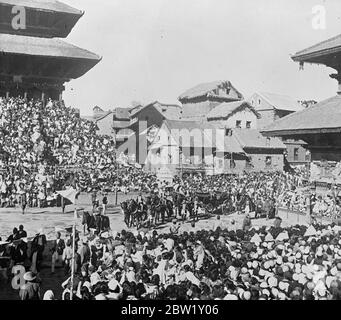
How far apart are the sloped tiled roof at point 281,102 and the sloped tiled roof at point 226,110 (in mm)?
5624

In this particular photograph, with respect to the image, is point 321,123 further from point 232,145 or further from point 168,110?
point 168,110

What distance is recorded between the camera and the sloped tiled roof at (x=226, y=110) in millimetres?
53062

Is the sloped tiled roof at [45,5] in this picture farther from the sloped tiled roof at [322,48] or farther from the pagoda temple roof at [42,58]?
the sloped tiled roof at [322,48]

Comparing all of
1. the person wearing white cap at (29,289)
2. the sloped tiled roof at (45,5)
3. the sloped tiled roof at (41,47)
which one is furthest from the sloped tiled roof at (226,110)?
the person wearing white cap at (29,289)

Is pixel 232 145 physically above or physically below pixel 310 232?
above

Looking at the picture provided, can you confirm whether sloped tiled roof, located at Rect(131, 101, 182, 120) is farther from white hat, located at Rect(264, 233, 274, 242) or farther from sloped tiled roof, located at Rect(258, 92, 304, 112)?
white hat, located at Rect(264, 233, 274, 242)

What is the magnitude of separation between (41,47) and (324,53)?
21049 mm

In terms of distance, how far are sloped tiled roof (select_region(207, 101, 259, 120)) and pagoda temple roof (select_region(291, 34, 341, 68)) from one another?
118ft

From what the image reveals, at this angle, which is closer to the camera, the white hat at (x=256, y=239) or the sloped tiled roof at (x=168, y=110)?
the white hat at (x=256, y=239)

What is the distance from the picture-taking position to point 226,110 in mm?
53531

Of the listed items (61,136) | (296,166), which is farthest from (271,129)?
(296,166)

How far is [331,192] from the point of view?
1620 cm

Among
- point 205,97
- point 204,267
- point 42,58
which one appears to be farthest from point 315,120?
point 205,97

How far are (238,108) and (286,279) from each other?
44787 mm
